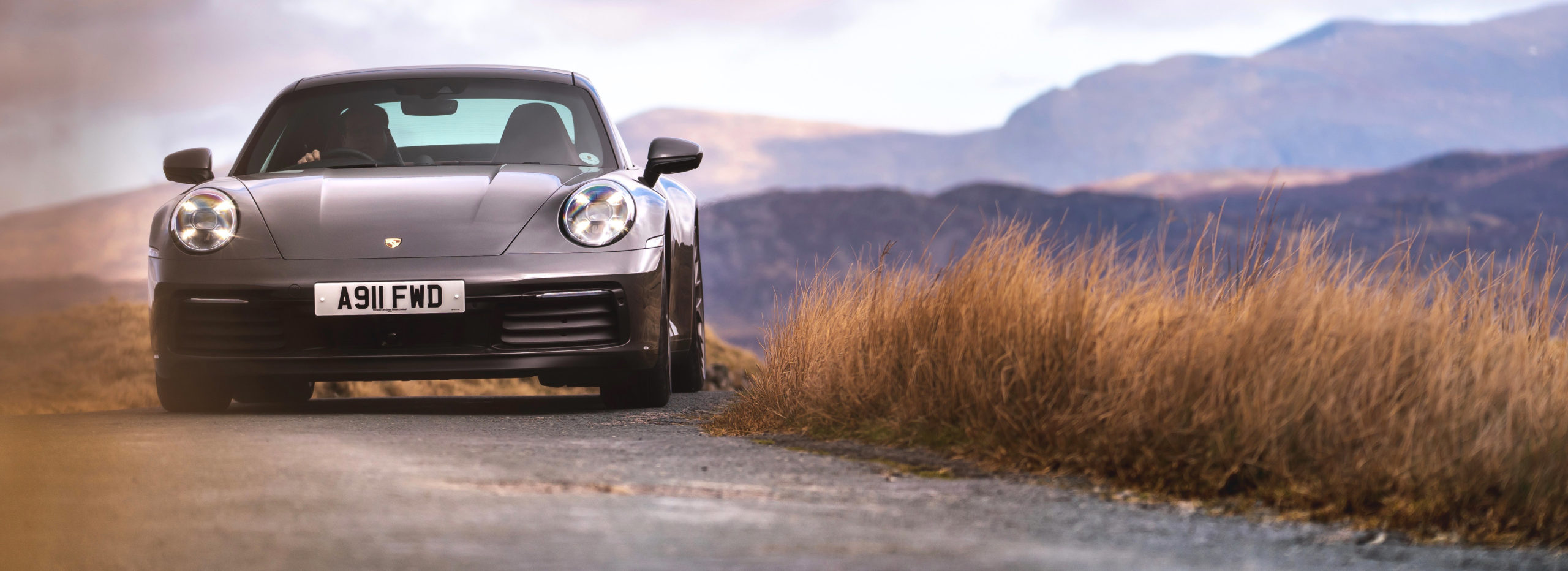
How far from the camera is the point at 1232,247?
15.3 ft

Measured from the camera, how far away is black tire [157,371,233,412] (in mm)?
5301

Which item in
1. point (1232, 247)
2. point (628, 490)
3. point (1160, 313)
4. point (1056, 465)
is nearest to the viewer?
point (628, 490)

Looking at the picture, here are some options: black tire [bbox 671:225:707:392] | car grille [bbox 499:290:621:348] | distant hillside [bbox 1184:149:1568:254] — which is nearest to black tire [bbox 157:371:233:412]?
car grille [bbox 499:290:621:348]

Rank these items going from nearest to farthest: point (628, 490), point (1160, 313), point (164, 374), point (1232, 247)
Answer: point (628, 490), point (1160, 313), point (1232, 247), point (164, 374)

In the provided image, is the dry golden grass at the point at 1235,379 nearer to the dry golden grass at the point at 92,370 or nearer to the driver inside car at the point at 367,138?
the dry golden grass at the point at 92,370

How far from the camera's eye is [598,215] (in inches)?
197

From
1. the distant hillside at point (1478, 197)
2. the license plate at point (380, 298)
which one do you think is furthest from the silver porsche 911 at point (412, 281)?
the distant hillside at point (1478, 197)

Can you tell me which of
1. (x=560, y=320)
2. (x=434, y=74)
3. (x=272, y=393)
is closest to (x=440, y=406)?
(x=272, y=393)

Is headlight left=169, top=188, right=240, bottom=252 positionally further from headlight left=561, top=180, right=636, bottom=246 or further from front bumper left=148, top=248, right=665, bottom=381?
headlight left=561, top=180, right=636, bottom=246

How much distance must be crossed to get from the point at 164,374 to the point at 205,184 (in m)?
0.77

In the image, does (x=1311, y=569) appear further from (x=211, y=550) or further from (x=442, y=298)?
(x=442, y=298)

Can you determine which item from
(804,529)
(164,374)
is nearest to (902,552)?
(804,529)

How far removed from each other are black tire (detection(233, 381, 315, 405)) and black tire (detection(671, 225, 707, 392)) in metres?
1.73

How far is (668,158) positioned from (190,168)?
2022 mm
